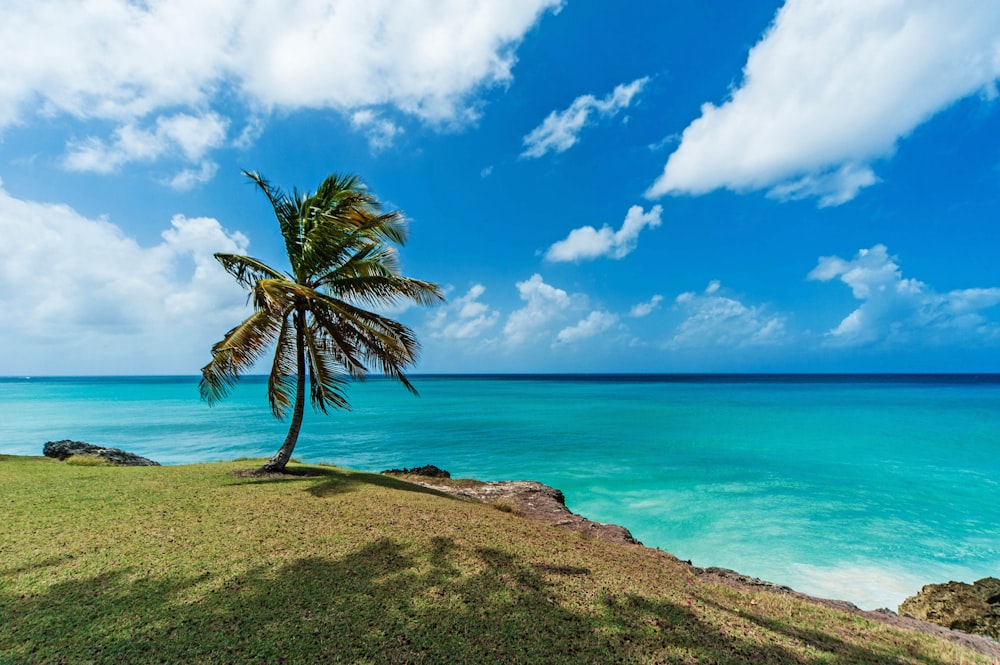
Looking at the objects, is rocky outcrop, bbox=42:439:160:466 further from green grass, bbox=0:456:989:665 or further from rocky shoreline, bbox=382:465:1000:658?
rocky shoreline, bbox=382:465:1000:658

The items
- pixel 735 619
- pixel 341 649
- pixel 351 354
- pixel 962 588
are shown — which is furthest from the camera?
pixel 351 354

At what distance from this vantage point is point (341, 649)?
345 centimetres

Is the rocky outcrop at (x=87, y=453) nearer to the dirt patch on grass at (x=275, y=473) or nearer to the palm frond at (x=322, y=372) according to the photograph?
the dirt patch on grass at (x=275, y=473)

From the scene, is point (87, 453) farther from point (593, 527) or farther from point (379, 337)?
point (593, 527)

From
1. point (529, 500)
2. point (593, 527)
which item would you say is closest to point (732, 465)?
point (529, 500)

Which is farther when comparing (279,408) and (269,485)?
(279,408)

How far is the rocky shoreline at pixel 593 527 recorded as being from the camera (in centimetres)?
521

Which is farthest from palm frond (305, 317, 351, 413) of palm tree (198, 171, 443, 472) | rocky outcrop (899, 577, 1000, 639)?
rocky outcrop (899, 577, 1000, 639)

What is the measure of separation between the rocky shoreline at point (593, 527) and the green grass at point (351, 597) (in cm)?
72

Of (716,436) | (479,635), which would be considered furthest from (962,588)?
(716,436)

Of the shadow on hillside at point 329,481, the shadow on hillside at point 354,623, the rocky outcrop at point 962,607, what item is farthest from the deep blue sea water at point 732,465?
the shadow on hillside at point 354,623

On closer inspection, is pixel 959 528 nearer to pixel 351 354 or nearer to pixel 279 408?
pixel 351 354

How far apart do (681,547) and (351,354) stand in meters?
9.58

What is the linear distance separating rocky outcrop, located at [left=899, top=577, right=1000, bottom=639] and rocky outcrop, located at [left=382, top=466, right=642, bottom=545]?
4.45 metres
